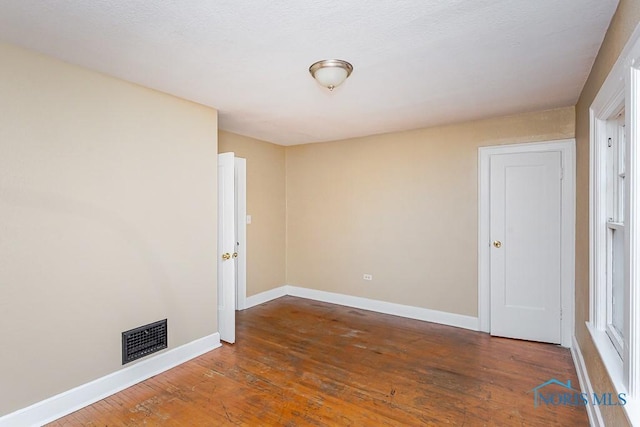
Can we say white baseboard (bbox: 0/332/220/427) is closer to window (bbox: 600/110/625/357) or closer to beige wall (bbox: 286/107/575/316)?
beige wall (bbox: 286/107/575/316)

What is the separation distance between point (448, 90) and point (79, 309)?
3386 mm

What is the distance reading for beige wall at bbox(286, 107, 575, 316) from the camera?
388cm

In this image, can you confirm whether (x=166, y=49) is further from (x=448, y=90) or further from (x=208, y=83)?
(x=448, y=90)

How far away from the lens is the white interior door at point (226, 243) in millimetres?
3453

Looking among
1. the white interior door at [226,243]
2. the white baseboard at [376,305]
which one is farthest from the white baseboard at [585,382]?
the white interior door at [226,243]

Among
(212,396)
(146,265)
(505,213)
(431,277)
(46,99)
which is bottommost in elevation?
(212,396)

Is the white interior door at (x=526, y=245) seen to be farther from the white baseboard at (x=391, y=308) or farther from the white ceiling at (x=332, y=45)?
the white ceiling at (x=332, y=45)

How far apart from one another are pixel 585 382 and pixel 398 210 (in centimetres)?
253

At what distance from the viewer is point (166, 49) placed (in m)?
2.09

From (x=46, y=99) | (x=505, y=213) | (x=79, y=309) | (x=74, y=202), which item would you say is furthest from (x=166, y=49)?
(x=505, y=213)

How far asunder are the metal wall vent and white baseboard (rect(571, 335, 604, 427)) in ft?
10.5

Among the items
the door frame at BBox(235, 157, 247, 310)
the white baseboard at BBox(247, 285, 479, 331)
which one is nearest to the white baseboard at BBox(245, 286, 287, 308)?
the white baseboard at BBox(247, 285, 479, 331)

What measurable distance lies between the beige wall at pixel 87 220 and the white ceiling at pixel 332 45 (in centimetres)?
24

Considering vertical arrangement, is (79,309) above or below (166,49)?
below
